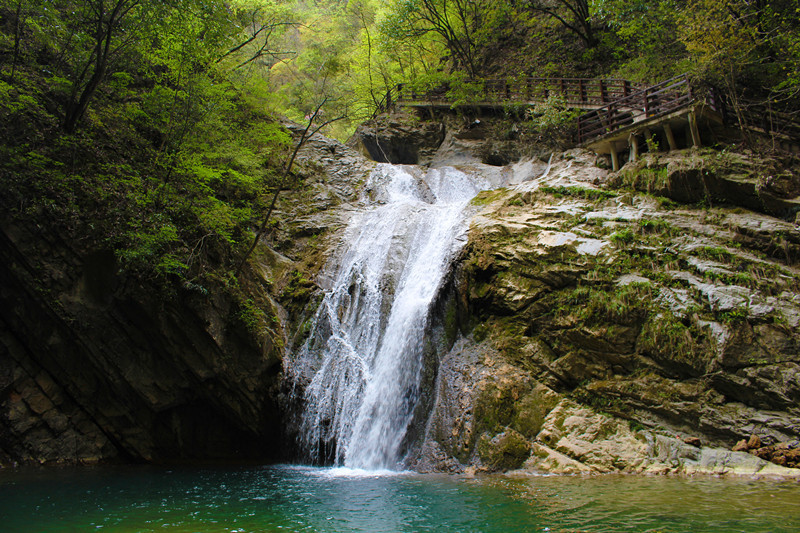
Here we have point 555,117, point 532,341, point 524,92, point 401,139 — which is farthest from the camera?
point 401,139

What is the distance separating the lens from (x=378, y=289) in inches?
504

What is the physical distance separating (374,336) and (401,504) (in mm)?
5680

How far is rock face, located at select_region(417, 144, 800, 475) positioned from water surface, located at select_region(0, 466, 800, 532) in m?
0.97

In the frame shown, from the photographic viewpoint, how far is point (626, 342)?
9.42 m

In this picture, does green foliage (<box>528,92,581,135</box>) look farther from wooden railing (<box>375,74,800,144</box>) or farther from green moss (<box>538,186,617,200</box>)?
green moss (<box>538,186,617,200</box>)

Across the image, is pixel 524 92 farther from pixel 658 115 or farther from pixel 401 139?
pixel 658 115

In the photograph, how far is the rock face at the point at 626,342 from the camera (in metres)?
8.07

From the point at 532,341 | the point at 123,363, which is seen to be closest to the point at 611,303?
the point at 532,341

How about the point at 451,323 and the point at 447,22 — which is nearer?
the point at 451,323

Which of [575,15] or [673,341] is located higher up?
[575,15]

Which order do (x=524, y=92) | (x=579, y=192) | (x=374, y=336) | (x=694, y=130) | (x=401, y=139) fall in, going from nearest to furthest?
(x=374, y=336)
(x=694, y=130)
(x=579, y=192)
(x=524, y=92)
(x=401, y=139)

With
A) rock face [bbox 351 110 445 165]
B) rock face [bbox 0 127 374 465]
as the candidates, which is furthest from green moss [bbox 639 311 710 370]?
rock face [bbox 351 110 445 165]

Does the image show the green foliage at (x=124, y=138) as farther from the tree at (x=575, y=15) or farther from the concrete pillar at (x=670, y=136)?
the tree at (x=575, y=15)

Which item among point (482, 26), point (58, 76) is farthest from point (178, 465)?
point (482, 26)
